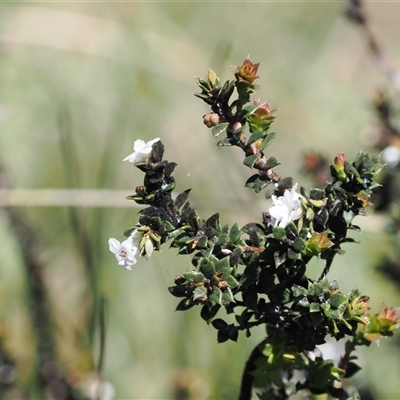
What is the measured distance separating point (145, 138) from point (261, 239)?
1.43m

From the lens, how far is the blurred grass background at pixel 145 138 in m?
1.77

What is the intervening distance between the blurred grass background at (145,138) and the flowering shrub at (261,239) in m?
0.67

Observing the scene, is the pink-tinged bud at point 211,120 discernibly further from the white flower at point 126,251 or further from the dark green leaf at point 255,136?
the white flower at point 126,251

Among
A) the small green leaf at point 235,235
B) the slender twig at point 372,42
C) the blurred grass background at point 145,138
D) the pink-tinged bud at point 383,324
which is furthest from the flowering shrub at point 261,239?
the slender twig at point 372,42

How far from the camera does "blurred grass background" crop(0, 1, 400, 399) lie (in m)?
1.77

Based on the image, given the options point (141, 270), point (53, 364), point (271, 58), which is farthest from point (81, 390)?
point (271, 58)

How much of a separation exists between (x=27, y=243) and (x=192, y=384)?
2.33 ft

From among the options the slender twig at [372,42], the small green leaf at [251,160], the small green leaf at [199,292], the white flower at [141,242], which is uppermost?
the slender twig at [372,42]

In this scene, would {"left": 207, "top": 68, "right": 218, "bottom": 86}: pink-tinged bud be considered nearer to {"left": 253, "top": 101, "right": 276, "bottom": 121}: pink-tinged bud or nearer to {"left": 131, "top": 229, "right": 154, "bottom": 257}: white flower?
{"left": 253, "top": 101, "right": 276, "bottom": 121}: pink-tinged bud

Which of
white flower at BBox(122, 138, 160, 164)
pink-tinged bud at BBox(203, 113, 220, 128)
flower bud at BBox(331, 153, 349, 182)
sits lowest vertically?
flower bud at BBox(331, 153, 349, 182)

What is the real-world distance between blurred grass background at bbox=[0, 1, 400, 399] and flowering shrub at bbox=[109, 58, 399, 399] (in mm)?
668

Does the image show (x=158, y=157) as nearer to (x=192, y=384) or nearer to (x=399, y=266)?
(x=192, y=384)

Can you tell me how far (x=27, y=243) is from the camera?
1946 millimetres

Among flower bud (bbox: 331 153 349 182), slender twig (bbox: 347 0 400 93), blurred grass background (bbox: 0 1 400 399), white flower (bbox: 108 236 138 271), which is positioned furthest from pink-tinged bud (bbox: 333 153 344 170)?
slender twig (bbox: 347 0 400 93)
